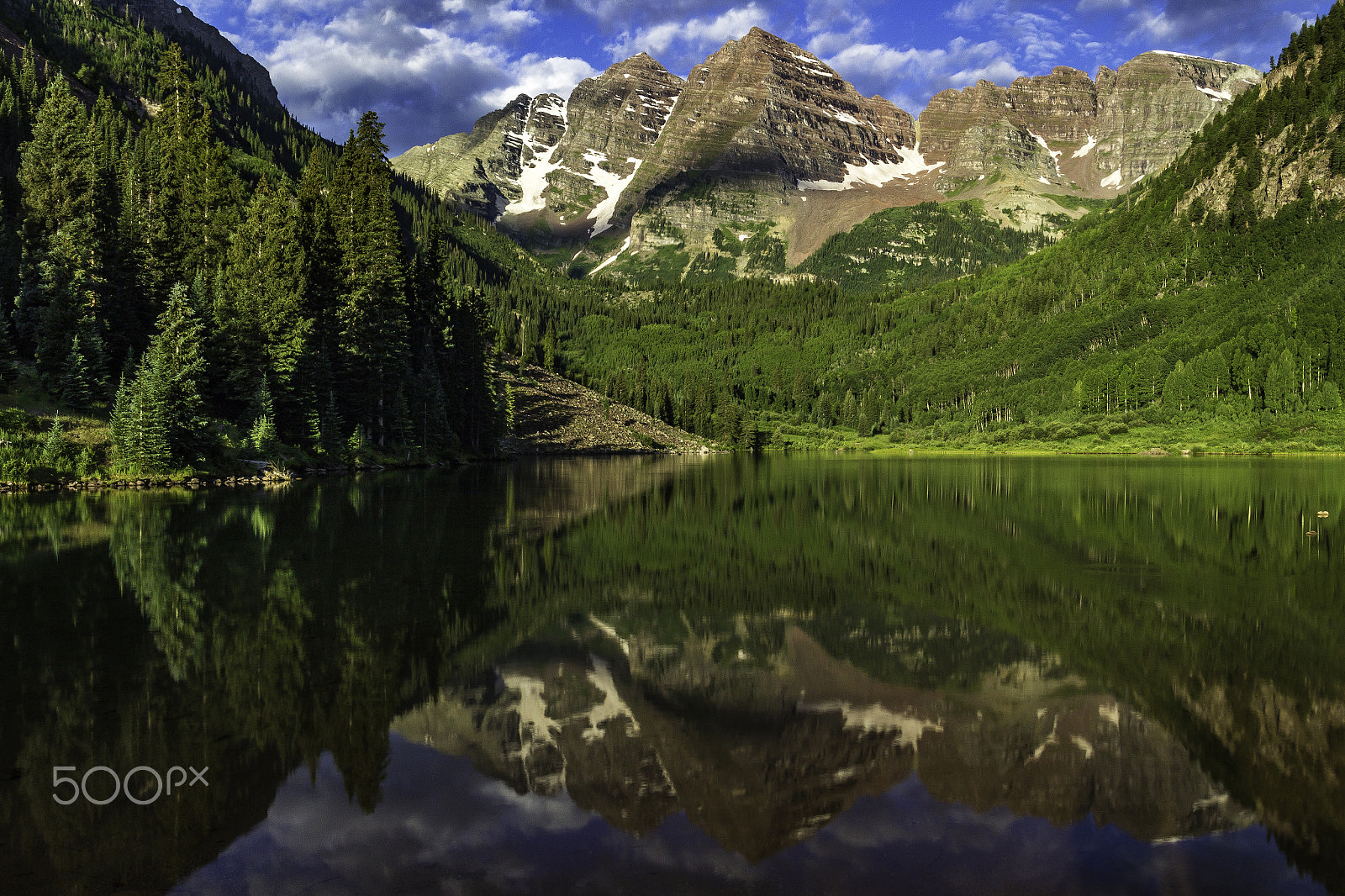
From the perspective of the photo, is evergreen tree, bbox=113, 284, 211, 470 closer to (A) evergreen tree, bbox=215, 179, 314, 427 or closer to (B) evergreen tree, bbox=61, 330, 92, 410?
(B) evergreen tree, bbox=61, 330, 92, 410

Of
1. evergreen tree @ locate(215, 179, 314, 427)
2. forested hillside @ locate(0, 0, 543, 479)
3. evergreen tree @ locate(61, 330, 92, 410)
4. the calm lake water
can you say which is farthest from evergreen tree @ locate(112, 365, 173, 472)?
the calm lake water

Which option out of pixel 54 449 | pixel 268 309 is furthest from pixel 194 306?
pixel 54 449

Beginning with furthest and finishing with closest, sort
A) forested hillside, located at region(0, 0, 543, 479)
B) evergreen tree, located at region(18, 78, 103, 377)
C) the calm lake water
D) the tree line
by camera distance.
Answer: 1. evergreen tree, located at region(18, 78, 103, 377)
2. the tree line
3. forested hillside, located at region(0, 0, 543, 479)
4. the calm lake water

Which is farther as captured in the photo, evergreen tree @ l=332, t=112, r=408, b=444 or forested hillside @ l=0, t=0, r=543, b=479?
evergreen tree @ l=332, t=112, r=408, b=444

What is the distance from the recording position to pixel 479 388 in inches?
4286

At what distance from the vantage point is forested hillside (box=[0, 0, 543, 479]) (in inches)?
2142

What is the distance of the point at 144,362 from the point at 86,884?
191ft

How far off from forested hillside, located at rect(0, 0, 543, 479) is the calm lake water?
3354cm

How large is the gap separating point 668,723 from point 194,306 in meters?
60.4

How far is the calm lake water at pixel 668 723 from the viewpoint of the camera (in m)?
7.82

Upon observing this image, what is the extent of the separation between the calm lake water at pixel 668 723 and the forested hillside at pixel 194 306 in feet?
110

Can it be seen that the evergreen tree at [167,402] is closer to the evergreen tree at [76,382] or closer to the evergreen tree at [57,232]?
the evergreen tree at [76,382]

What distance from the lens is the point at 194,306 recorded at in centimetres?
5866

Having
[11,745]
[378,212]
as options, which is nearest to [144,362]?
[378,212]
